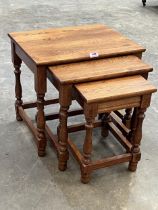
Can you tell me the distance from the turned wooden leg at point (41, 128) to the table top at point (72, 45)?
0.24 metres

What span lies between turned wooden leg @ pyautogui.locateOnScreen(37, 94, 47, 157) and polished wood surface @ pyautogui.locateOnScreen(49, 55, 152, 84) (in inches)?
9.1

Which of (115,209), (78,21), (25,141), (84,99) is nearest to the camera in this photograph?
(84,99)

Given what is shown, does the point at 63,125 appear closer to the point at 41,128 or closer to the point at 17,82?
the point at 41,128

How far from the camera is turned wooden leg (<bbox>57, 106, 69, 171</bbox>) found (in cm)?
190

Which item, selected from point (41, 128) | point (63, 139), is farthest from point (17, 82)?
point (63, 139)

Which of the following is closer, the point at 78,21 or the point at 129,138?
the point at 129,138

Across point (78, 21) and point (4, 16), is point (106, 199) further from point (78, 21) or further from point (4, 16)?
point (4, 16)

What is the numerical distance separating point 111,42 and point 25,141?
2.85 ft

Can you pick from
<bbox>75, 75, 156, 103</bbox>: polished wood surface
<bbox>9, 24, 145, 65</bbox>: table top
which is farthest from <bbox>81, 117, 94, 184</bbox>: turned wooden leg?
<bbox>9, 24, 145, 65</bbox>: table top

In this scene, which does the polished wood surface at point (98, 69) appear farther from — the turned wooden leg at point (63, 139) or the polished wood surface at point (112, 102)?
the turned wooden leg at point (63, 139)

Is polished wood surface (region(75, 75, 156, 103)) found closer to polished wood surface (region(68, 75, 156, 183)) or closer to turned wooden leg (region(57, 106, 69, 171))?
polished wood surface (region(68, 75, 156, 183))

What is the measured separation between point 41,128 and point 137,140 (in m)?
0.58

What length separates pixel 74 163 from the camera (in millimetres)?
2170

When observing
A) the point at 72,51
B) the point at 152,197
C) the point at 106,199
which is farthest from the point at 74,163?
the point at 72,51
